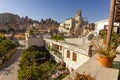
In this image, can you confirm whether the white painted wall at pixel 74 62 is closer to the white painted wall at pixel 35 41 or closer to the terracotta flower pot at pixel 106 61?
the terracotta flower pot at pixel 106 61

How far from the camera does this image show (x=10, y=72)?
17828 millimetres

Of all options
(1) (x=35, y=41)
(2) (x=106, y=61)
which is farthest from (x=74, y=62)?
(1) (x=35, y=41)

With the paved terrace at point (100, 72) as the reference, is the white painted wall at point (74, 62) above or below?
below

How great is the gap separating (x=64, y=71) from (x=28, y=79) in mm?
5103

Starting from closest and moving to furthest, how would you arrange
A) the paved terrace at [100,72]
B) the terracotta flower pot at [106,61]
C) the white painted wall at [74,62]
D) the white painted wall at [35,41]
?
the paved terrace at [100,72] → the terracotta flower pot at [106,61] → the white painted wall at [74,62] → the white painted wall at [35,41]

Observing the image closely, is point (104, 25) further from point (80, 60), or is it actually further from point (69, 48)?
point (80, 60)

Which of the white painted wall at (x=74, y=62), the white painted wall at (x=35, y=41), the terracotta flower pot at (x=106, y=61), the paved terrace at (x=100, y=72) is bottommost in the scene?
the white painted wall at (x=74, y=62)

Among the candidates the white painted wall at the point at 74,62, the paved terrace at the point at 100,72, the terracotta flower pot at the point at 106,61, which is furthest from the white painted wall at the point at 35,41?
the terracotta flower pot at the point at 106,61

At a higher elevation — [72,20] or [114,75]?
[72,20]

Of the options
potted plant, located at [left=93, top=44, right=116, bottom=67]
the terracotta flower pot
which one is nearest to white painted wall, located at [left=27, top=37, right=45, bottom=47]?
potted plant, located at [left=93, top=44, right=116, bottom=67]

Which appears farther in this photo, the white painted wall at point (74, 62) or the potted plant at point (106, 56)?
the white painted wall at point (74, 62)

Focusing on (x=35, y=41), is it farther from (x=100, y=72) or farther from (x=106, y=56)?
(x=100, y=72)

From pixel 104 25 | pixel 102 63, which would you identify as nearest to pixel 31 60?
pixel 104 25

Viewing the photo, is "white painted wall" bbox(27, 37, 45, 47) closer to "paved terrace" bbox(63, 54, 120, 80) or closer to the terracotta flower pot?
"paved terrace" bbox(63, 54, 120, 80)
